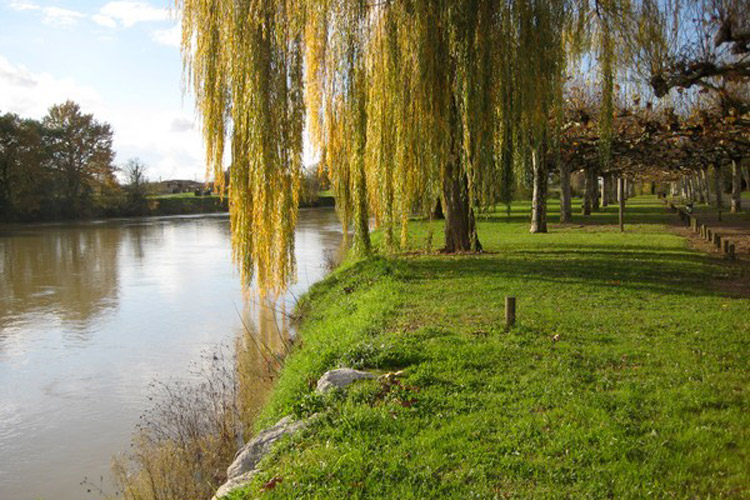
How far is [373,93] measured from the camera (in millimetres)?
9609

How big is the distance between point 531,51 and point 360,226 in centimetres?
508

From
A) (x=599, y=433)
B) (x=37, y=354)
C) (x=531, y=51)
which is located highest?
(x=531, y=51)

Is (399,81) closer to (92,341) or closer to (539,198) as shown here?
(92,341)

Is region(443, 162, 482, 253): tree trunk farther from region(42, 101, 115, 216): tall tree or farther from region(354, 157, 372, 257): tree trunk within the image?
region(42, 101, 115, 216): tall tree

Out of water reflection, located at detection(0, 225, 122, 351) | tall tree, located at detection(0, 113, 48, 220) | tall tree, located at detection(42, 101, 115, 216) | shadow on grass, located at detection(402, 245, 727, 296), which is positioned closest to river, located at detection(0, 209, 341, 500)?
water reflection, located at detection(0, 225, 122, 351)

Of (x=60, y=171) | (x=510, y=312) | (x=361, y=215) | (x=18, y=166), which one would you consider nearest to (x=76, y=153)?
(x=60, y=171)

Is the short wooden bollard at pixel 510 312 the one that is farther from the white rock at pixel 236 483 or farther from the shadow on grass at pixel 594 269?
the white rock at pixel 236 483

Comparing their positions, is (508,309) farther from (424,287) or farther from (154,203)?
(154,203)

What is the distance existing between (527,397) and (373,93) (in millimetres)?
5849

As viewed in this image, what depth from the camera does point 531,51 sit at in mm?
9594

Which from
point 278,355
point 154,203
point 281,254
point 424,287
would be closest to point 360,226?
point 424,287

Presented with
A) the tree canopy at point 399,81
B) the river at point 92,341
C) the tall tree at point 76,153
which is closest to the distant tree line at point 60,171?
the tall tree at point 76,153

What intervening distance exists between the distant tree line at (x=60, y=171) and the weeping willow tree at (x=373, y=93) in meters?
46.7

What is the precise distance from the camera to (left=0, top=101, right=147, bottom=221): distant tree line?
160 ft
